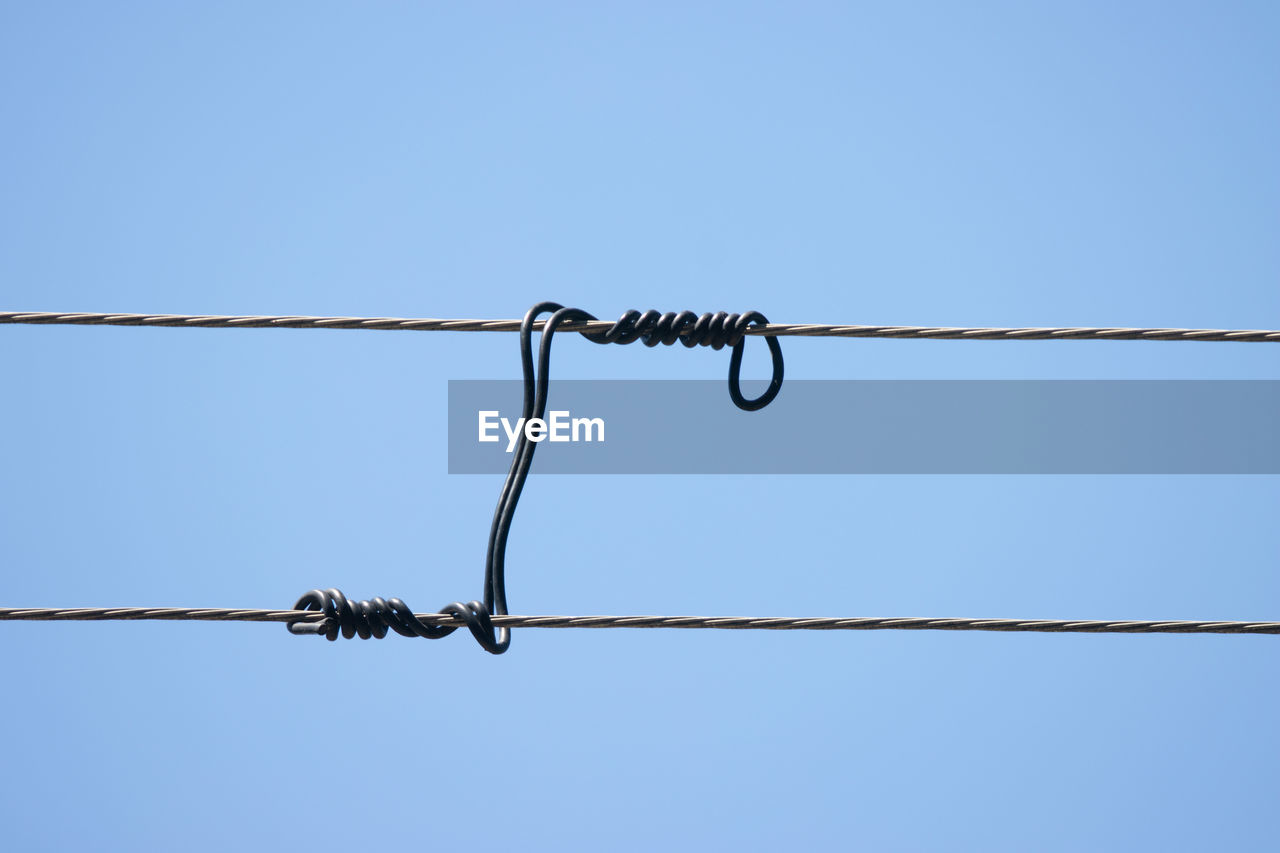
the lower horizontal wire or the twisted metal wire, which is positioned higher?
the twisted metal wire

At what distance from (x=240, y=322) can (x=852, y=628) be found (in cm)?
184

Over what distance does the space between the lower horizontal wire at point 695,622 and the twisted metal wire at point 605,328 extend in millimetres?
775

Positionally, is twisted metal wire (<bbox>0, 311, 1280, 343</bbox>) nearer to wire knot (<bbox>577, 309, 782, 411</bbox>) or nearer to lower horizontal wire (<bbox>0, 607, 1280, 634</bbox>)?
wire knot (<bbox>577, 309, 782, 411</bbox>)

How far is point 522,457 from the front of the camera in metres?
3.14

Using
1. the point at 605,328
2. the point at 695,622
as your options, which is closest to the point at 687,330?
the point at 605,328

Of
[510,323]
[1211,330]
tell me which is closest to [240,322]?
[510,323]

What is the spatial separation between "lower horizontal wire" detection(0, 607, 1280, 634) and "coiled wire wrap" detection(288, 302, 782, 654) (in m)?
0.03

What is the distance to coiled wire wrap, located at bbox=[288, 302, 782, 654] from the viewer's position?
3020 millimetres

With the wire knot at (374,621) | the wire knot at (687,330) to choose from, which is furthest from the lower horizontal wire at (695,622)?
the wire knot at (687,330)

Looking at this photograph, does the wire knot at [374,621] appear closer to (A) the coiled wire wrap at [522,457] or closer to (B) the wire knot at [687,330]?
(A) the coiled wire wrap at [522,457]

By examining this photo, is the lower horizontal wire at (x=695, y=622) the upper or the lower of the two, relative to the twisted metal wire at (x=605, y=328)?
lower

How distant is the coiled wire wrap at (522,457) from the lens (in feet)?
9.91

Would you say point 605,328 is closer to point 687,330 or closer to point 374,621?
point 687,330

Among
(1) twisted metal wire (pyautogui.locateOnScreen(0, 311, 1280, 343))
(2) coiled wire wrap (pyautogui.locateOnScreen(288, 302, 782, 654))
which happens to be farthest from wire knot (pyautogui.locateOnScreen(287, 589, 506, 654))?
(1) twisted metal wire (pyautogui.locateOnScreen(0, 311, 1280, 343))
